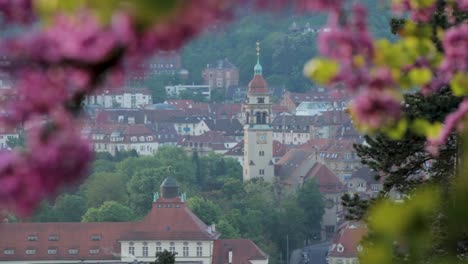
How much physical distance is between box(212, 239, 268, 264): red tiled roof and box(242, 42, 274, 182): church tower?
32.6 m

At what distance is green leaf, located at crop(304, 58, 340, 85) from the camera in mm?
2836

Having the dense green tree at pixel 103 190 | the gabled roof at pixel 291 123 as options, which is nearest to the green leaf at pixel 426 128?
the dense green tree at pixel 103 190

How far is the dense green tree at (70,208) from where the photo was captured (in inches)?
3169

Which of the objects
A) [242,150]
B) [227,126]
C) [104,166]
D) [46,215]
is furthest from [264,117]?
[227,126]

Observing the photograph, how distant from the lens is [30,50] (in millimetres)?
2643

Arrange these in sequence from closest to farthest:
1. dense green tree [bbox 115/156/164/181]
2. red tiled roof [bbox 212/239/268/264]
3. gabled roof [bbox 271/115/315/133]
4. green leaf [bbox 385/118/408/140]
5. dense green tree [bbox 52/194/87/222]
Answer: green leaf [bbox 385/118/408/140] < red tiled roof [bbox 212/239/268/264] < dense green tree [bbox 52/194/87/222] < dense green tree [bbox 115/156/164/181] < gabled roof [bbox 271/115/315/133]

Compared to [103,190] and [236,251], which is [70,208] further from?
[236,251]

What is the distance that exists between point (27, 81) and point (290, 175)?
98.7 meters

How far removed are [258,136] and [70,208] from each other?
2319cm

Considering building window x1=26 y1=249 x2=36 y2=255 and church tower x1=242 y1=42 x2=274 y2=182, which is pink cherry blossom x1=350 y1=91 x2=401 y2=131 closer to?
building window x1=26 y1=249 x2=36 y2=255

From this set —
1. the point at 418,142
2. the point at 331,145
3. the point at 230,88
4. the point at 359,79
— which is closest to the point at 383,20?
the point at 230,88

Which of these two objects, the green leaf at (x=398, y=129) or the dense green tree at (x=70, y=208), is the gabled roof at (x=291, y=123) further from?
the green leaf at (x=398, y=129)

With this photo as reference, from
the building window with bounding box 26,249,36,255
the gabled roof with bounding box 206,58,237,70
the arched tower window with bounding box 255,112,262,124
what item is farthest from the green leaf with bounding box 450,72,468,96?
the gabled roof with bounding box 206,58,237,70

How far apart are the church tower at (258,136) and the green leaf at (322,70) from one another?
97.2m
